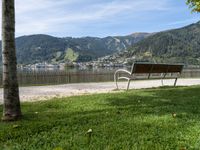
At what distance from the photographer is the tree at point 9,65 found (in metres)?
4.97

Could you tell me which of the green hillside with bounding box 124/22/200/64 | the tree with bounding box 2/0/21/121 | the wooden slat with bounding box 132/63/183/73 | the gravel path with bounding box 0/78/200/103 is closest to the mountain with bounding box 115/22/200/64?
the green hillside with bounding box 124/22/200/64

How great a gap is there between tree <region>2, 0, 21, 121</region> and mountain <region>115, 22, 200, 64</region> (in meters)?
120

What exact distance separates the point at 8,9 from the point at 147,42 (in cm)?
15701

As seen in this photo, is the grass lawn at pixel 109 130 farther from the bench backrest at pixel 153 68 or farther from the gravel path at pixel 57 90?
the bench backrest at pixel 153 68

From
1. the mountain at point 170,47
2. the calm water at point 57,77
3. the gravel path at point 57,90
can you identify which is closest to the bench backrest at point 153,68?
the gravel path at point 57,90

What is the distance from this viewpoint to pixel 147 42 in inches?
6270

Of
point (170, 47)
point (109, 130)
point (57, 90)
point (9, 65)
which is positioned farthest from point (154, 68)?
point (170, 47)

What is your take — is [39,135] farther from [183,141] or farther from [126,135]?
[183,141]

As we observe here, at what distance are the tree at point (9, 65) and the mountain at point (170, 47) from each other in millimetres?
119933

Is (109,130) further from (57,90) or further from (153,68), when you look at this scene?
(57,90)

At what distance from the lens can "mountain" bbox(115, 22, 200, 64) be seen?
422 ft

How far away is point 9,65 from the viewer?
197 inches

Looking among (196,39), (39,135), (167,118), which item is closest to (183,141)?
(167,118)

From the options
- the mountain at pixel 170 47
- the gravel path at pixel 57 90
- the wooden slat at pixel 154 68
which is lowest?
the gravel path at pixel 57 90
